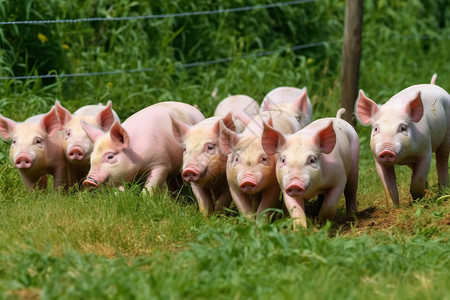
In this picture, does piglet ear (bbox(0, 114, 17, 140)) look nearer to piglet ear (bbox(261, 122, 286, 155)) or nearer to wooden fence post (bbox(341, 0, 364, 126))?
piglet ear (bbox(261, 122, 286, 155))

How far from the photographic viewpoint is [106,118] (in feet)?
22.6

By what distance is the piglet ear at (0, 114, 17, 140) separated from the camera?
6688 mm

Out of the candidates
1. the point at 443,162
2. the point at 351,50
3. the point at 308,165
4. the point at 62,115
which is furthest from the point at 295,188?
the point at 351,50

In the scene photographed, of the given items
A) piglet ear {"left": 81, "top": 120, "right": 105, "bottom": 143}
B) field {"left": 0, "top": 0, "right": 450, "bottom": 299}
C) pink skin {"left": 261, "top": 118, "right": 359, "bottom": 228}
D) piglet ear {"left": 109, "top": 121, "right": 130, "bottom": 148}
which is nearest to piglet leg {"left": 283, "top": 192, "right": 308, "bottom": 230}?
pink skin {"left": 261, "top": 118, "right": 359, "bottom": 228}

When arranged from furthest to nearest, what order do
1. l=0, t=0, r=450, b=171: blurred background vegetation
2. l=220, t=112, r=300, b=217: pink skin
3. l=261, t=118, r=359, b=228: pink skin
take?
l=0, t=0, r=450, b=171: blurred background vegetation, l=220, t=112, r=300, b=217: pink skin, l=261, t=118, r=359, b=228: pink skin

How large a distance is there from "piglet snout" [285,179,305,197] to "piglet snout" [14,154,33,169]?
2.28 metres

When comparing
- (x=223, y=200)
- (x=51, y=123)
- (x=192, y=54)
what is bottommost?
(x=192, y=54)

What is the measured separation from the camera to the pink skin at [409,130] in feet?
19.9

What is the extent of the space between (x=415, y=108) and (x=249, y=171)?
4.60 ft

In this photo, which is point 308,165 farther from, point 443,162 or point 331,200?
point 443,162

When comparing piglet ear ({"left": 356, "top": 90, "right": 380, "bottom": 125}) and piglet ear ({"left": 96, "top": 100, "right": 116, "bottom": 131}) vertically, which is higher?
piglet ear ({"left": 356, "top": 90, "right": 380, "bottom": 125})

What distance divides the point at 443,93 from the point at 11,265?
391 cm

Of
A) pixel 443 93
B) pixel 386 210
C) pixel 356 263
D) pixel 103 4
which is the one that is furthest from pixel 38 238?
pixel 103 4

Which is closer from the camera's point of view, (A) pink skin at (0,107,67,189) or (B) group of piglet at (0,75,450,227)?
(B) group of piglet at (0,75,450,227)
